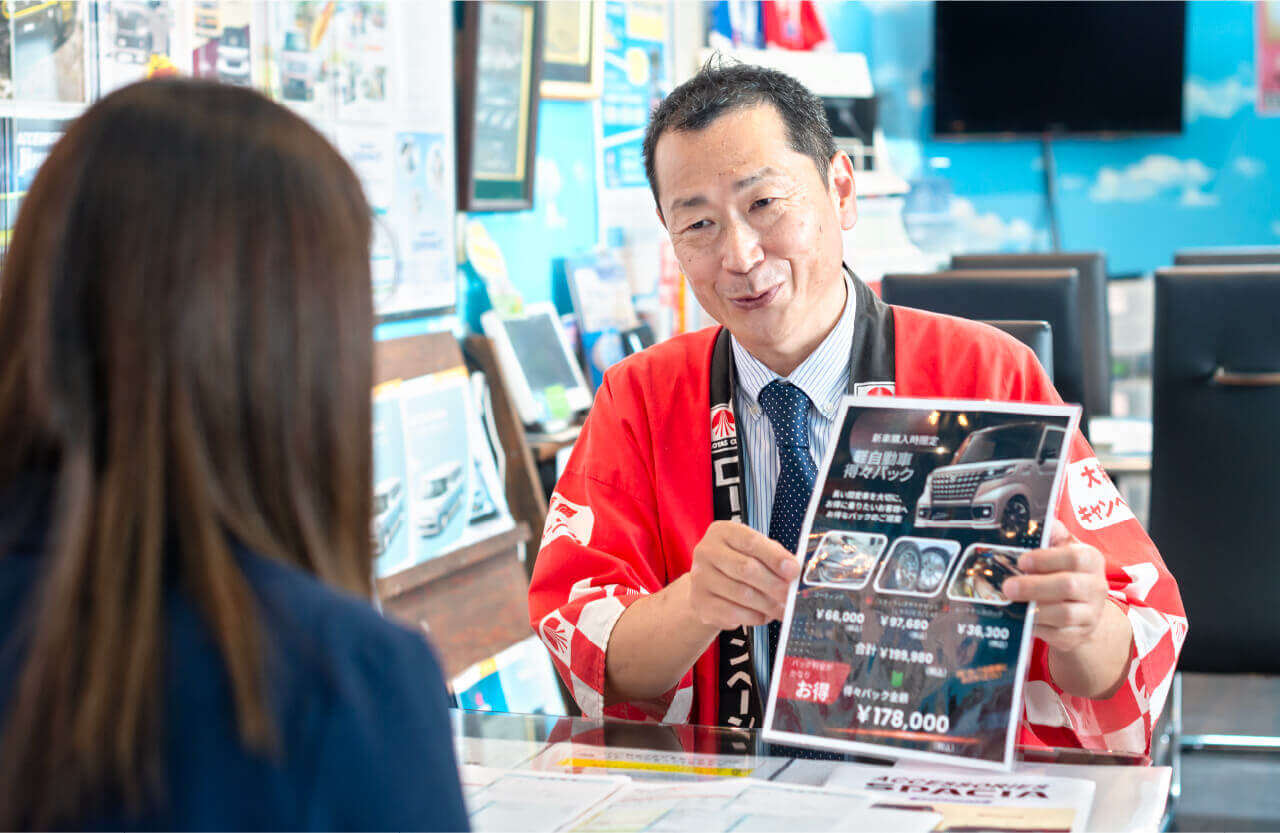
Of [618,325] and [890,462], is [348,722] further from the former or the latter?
[618,325]

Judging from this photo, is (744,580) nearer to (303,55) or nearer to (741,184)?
(741,184)

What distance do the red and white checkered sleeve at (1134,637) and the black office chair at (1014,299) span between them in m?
1.12

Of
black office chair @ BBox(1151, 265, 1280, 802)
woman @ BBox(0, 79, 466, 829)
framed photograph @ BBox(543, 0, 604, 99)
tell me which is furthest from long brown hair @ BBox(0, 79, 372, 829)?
framed photograph @ BBox(543, 0, 604, 99)

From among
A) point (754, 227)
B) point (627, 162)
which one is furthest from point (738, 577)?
point (627, 162)

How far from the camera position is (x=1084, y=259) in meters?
3.76

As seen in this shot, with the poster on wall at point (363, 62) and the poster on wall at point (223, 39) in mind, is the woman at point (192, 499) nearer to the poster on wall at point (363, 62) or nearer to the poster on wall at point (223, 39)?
the poster on wall at point (223, 39)

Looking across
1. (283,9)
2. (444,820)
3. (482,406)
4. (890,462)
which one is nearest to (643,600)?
(890,462)

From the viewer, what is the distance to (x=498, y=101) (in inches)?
125

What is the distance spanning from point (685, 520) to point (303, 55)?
1435 mm

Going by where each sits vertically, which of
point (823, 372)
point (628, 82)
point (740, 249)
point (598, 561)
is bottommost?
point (598, 561)

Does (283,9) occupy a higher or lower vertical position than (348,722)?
higher

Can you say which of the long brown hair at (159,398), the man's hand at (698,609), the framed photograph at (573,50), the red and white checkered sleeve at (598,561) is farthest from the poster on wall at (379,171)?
the long brown hair at (159,398)

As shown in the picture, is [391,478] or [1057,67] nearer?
[391,478]

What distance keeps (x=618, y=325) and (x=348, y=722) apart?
10.8 feet
